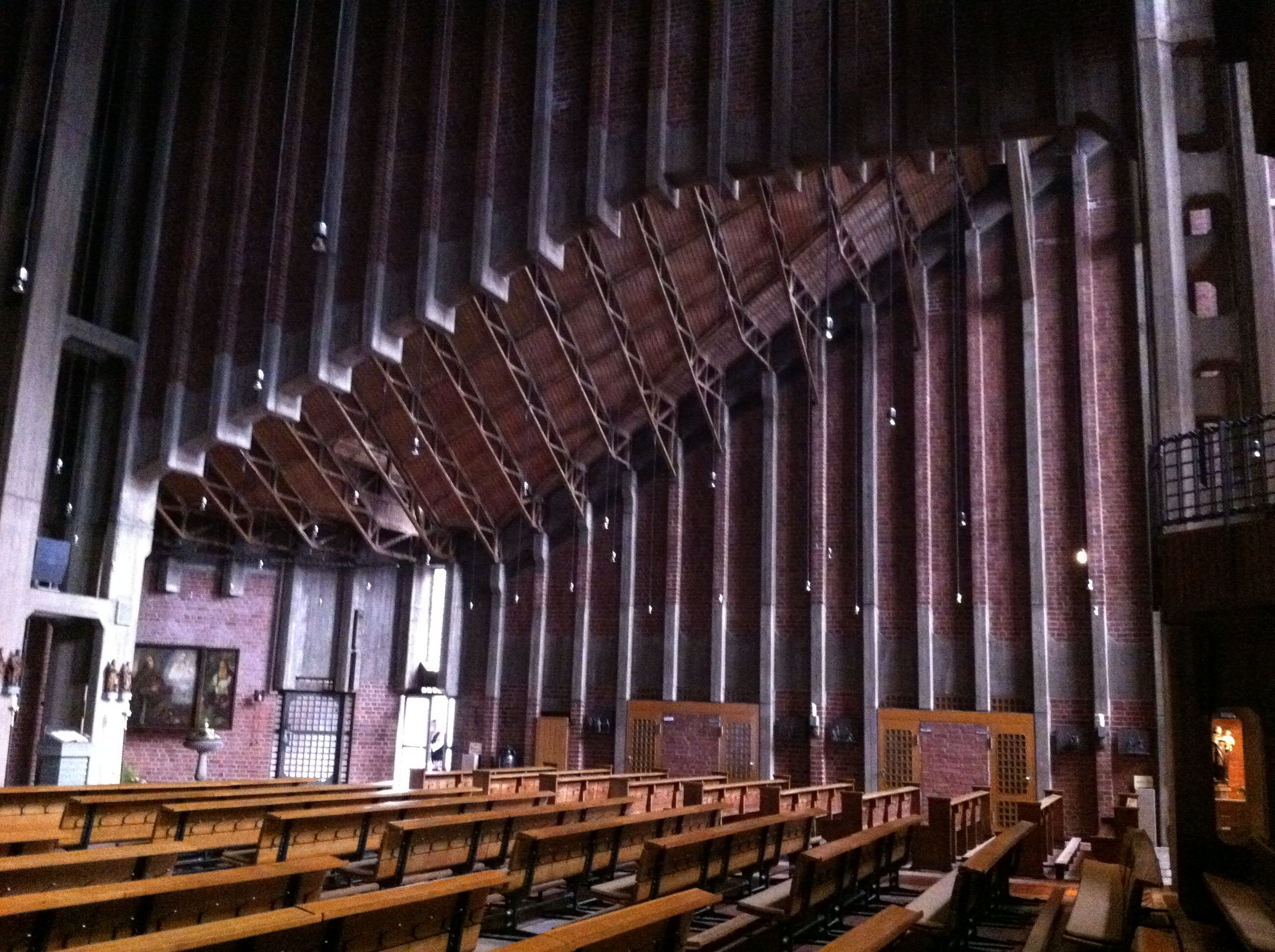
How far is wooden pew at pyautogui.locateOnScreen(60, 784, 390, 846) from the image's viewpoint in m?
7.83

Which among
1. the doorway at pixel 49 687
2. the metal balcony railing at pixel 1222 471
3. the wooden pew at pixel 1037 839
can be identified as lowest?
the wooden pew at pixel 1037 839

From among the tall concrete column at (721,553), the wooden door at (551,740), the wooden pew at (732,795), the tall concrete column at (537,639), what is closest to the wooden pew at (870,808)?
the wooden pew at (732,795)

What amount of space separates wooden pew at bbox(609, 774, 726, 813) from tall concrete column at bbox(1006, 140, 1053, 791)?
6.30m

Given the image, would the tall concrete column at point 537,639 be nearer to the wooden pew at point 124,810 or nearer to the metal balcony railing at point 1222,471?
the wooden pew at point 124,810

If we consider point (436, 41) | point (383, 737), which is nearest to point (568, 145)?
point (436, 41)

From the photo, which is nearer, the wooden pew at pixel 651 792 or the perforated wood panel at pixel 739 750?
the wooden pew at pixel 651 792

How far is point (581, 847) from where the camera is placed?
7.93 meters

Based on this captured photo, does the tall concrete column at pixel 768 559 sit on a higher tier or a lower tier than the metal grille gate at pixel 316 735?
higher

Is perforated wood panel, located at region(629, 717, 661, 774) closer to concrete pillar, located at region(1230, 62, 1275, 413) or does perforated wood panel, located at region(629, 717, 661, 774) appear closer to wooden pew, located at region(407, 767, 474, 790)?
wooden pew, located at region(407, 767, 474, 790)

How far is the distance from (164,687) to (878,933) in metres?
18.9

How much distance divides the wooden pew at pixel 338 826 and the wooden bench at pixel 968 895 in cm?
352

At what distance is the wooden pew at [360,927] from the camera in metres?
3.99

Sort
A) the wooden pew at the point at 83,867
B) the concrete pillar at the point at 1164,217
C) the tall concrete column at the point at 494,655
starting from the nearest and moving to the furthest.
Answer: the wooden pew at the point at 83,867
the concrete pillar at the point at 1164,217
the tall concrete column at the point at 494,655

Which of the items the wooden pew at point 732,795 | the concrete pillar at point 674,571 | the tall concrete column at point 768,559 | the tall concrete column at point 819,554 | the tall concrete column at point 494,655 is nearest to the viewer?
the wooden pew at point 732,795
